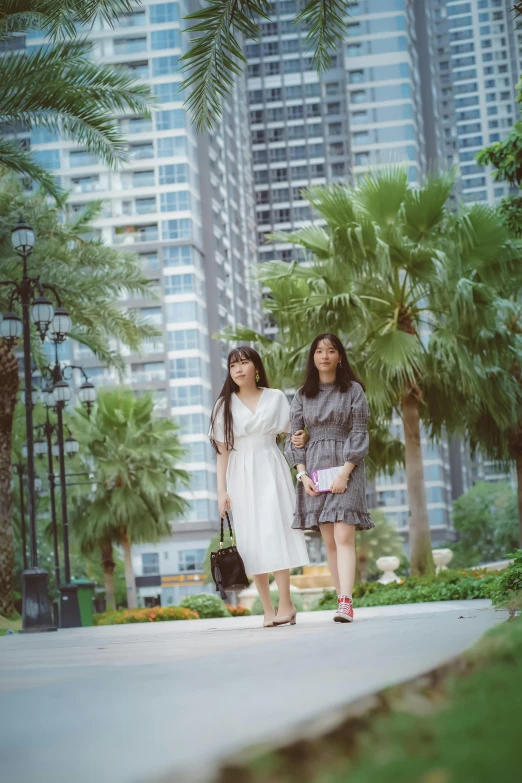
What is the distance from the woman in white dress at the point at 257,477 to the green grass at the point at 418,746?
5443 mm

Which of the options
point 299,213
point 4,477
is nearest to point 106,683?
point 4,477

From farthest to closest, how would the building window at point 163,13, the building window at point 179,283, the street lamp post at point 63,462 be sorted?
the building window at point 163,13 → the building window at point 179,283 → the street lamp post at point 63,462

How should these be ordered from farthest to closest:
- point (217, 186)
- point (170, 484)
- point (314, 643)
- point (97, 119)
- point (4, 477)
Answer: point (217, 186)
point (170, 484)
point (4, 477)
point (97, 119)
point (314, 643)

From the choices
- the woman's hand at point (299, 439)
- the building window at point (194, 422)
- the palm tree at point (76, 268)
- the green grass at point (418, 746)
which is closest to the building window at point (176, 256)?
the building window at point (194, 422)

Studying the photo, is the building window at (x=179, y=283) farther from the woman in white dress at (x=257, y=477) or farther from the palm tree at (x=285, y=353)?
the woman in white dress at (x=257, y=477)

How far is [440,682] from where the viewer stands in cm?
268

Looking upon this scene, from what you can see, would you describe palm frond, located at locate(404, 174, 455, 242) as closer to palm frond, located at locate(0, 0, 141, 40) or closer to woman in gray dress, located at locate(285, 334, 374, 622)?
palm frond, located at locate(0, 0, 141, 40)

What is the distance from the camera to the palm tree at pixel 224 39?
7.90 m

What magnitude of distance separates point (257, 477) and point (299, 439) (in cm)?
43

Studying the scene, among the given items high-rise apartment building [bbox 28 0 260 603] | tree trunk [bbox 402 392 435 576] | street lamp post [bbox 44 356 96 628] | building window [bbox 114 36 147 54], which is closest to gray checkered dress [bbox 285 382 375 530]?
tree trunk [bbox 402 392 435 576]

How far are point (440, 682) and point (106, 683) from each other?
4.14ft

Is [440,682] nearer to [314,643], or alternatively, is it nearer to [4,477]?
[314,643]

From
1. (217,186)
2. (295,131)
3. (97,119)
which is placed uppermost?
(295,131)

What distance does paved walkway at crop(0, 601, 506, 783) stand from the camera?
1.93 m
